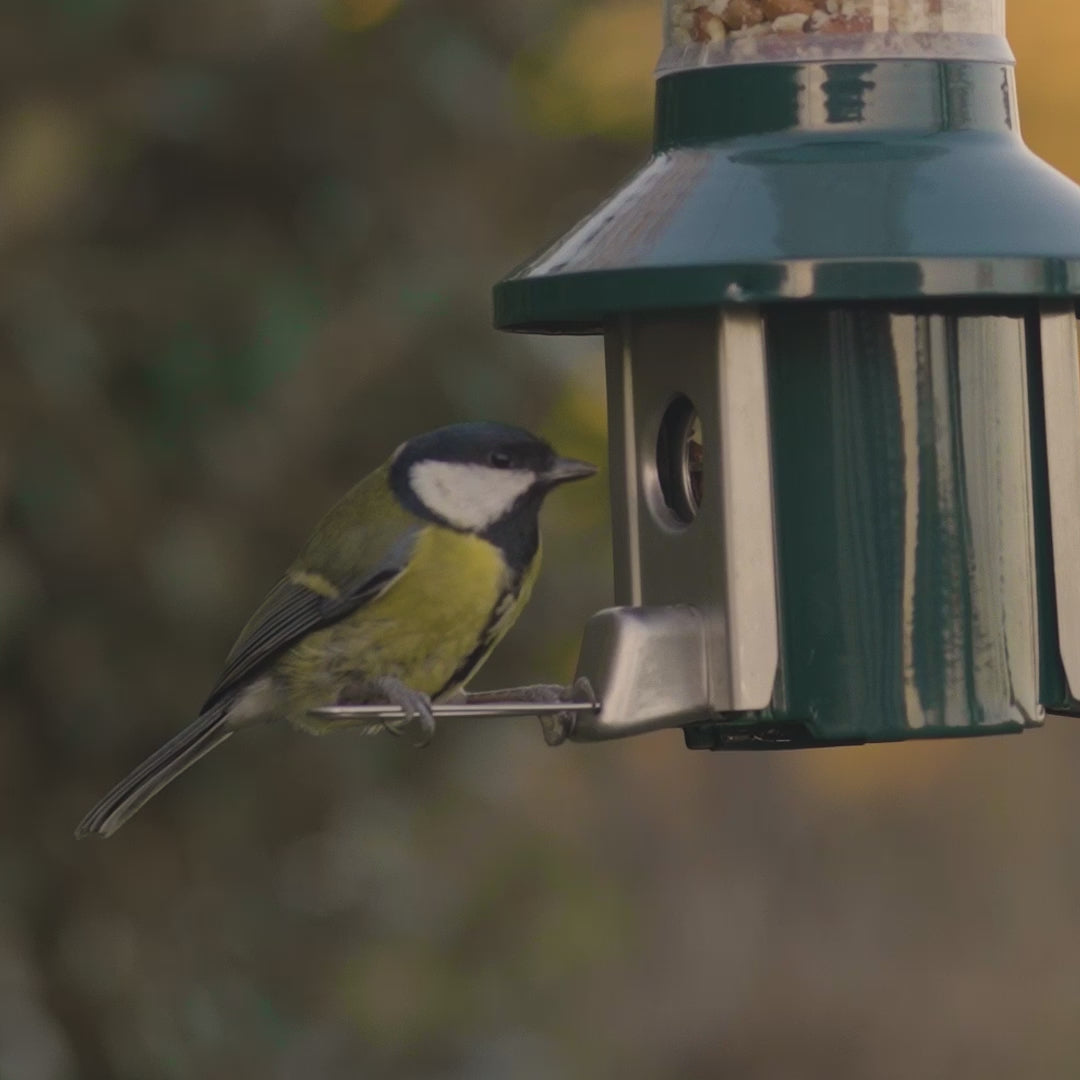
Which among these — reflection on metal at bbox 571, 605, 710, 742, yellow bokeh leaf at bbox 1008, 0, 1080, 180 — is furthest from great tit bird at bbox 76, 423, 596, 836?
yellow bokeh leaf at bbox 1008, 0, 1080, 180

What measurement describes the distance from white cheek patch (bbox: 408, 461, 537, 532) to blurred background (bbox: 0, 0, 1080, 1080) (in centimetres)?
106

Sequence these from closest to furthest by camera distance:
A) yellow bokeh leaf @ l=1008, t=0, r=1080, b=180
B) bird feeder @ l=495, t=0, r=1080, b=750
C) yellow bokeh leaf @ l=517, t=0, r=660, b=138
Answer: bird feeder @ l=495, t=0, r=1080, b=750 → yellow bokeh leaf @ l=517, t=0, r=660, b=138 → yellow bokeh leaf @ l=1008, t=0, r=1080, b=180

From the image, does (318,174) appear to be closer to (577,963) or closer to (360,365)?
(360,365)

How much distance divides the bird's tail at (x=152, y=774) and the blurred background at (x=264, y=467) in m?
0.80

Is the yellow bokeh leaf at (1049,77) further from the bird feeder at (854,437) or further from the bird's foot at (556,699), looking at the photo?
the bird's foot at (556,699)

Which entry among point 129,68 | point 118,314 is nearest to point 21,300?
point 118,314

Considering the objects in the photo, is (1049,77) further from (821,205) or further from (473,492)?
(821,205)

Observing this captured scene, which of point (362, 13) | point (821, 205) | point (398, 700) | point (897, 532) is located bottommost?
point (398, 700)

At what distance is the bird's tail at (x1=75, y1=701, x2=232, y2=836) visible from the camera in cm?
413

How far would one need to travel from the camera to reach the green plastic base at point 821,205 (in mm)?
3092

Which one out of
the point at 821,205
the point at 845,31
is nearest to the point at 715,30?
the point at 845,31

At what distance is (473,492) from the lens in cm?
392

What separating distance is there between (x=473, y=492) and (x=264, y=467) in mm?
1259

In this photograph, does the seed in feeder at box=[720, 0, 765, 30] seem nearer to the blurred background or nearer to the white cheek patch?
the white cheek patch
